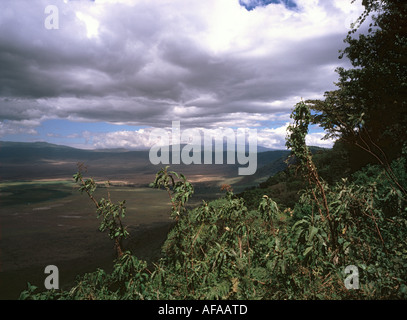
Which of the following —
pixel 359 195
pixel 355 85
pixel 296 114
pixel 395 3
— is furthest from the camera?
pixel 355 85

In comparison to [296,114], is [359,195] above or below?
below

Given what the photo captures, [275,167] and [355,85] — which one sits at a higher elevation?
[355,85]

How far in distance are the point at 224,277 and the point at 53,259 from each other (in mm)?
27775

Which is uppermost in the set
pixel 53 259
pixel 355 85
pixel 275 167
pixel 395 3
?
pixel 395 3

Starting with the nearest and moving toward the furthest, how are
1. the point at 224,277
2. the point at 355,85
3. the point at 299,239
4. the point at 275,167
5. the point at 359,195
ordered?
the point at 299,239
the point at 224,277
the point at 359,195
the point at 355,85
the point at 275,167

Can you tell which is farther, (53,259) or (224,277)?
(53,259)

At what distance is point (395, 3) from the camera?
33.0 feet

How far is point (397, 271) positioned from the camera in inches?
134
